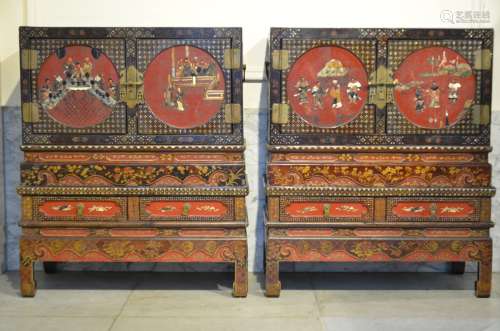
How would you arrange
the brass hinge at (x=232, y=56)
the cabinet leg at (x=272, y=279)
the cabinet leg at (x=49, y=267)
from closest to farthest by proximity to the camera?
the brass hinge at (x=232, y=56) < the cabinet leg at (x=272, y=279) < the cabinet leg at (x=49, y=267)

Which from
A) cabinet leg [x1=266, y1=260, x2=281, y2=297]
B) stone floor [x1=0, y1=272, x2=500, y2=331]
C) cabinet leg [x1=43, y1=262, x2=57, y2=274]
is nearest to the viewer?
stone floor [x1=0, y1=272, x2=500, y2=331]

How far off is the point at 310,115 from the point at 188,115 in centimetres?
81

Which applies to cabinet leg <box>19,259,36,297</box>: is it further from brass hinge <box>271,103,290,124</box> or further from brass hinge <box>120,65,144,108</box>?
brass hinge <box>271,103,290,124</box>

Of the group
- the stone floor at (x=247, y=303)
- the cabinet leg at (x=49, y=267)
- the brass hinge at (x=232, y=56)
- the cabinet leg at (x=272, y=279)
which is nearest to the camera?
the stone floor at (x=247, y=303)

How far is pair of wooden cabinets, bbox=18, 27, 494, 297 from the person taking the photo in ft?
14.1

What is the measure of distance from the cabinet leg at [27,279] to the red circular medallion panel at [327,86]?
2.06m

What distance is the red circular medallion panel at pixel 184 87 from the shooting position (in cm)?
430

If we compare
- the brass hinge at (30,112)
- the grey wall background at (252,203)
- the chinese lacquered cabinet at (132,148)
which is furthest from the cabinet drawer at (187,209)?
the brass hinge at (30,112)

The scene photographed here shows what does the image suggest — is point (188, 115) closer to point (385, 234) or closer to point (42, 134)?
point (42, 134)

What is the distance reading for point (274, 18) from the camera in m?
4.96

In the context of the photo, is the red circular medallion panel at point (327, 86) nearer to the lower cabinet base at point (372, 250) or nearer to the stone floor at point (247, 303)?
the lower cabinet base at point (372, 250)

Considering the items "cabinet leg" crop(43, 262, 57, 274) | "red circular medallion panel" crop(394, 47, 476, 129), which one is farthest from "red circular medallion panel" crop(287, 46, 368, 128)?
"cabinet leg" crop(43, 262, 57, 274)

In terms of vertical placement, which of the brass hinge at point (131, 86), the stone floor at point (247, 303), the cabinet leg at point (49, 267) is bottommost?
the stone floor at point (247, 303)

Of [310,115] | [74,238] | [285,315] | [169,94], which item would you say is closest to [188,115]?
[169,94]
